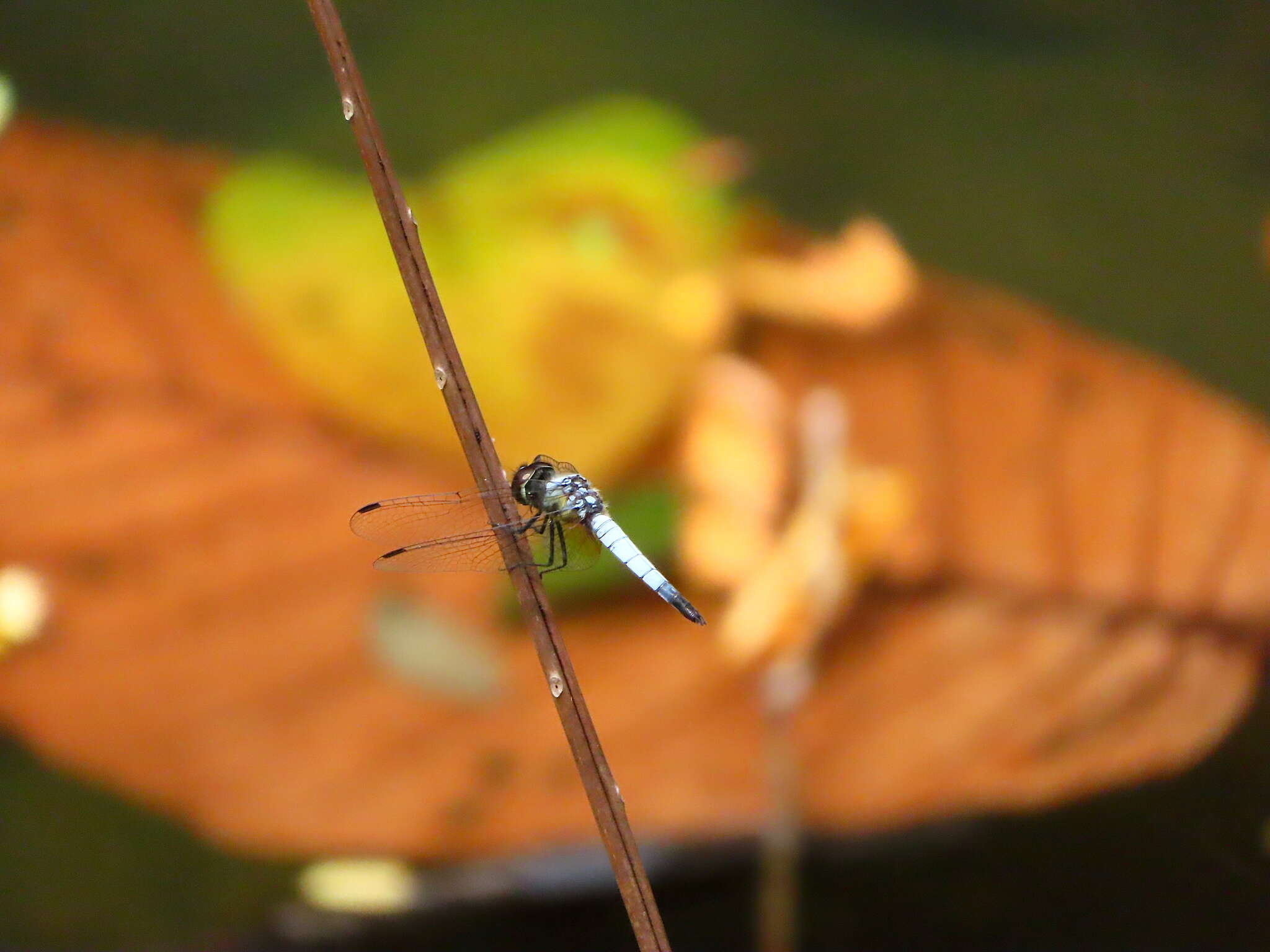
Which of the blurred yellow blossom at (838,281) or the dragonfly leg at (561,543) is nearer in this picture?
the dragonfly leg at (561,543)

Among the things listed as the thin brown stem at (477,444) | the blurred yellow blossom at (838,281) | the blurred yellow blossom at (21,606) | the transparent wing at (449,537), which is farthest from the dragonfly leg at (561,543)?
the blurred yellow blossom at (21,606)

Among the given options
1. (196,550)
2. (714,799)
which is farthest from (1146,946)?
(196,550)

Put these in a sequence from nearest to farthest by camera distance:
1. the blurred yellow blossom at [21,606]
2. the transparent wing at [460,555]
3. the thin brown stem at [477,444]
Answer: the thin brown stem at [477,444] < the transparent wing at [460,555] < the blurred yellow blossom at [21,606]

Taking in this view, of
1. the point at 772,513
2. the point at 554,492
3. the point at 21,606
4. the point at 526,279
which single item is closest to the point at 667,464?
the point at 772,513

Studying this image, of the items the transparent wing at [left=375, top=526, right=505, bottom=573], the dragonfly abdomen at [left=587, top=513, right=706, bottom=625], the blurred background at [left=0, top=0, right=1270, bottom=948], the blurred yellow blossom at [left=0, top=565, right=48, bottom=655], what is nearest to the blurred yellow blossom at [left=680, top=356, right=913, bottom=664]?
the blurred background at [left=0, top=0, right=1270, bottom=948]

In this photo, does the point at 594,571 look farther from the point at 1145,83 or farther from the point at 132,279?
the point at 1145,83

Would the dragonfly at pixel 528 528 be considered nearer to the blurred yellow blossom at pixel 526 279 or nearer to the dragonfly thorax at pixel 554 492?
the dragonfly thorax at pixel 554 492
